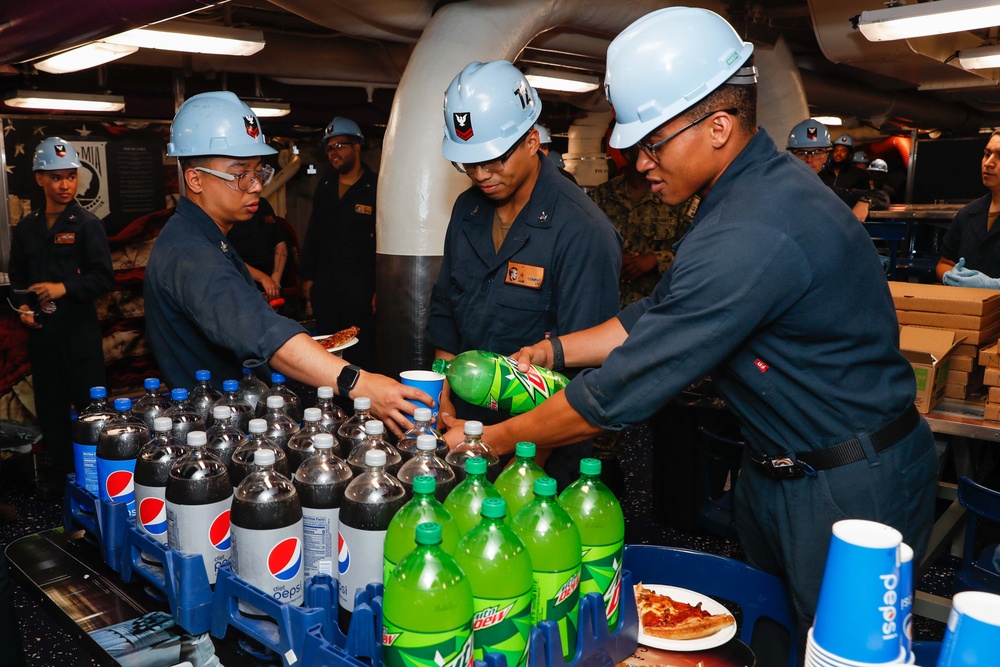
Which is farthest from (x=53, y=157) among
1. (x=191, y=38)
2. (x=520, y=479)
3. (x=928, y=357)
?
(x=928, y=357)

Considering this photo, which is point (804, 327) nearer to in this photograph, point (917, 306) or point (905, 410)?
point (905, 410)

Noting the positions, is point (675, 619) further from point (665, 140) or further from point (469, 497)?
point (665, 140)

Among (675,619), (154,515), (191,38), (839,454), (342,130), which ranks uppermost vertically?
(191,38)

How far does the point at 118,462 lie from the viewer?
190 centimetres

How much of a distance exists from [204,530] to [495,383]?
84 cm

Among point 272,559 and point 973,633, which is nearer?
point 973,633

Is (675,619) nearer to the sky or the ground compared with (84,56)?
nearer to the ground

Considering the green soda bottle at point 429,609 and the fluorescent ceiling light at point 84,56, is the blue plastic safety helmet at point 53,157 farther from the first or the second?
the green soda bottle at point 429,609

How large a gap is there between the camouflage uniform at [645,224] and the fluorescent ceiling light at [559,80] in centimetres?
156

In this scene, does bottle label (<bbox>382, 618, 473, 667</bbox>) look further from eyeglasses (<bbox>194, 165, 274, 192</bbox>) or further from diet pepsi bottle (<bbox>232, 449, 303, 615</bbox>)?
eyeglasses (<bbox>194, 165, 274, 192</bbox>)

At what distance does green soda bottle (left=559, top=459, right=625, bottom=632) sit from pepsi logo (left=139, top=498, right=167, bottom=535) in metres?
0.93

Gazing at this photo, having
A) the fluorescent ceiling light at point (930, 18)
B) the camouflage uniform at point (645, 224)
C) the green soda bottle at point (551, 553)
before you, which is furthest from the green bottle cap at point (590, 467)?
the camouflage uniform at point (645, 224)

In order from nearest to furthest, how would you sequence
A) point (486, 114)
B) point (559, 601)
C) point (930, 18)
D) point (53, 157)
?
point (559, 601) < point (486, 114) < point (930, 18) < point (53, 157)

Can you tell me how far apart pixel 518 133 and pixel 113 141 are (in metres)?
6.05
